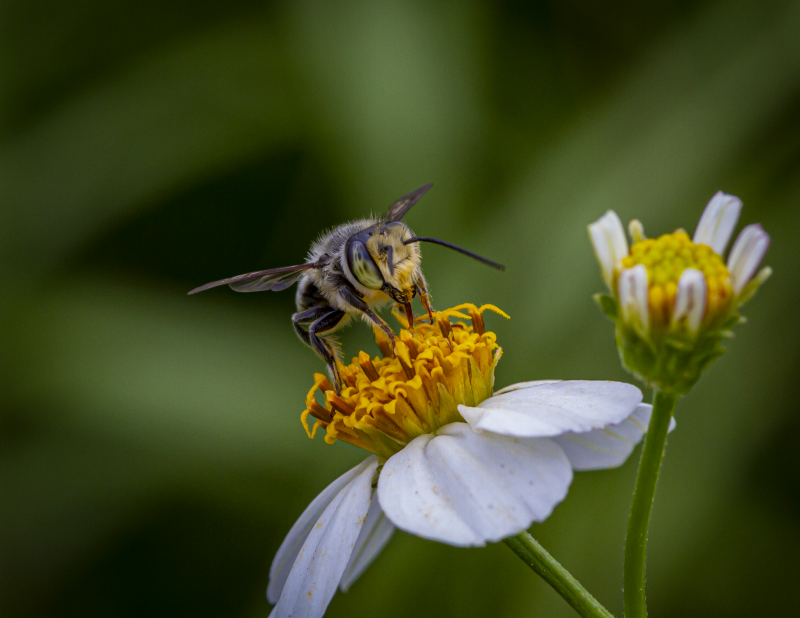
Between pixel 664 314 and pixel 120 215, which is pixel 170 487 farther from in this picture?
pixel 664 314

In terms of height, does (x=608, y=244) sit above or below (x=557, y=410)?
above

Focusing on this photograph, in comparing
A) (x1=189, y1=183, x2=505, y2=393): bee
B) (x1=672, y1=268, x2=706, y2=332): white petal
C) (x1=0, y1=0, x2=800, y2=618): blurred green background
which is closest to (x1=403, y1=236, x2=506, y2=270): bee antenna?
(x1=189, y1=183, x2=505, y2=393): bee

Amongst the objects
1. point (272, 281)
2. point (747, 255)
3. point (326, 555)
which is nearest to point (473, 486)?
point (326, 555)

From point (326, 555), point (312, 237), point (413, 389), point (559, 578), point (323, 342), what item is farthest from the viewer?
point (312, 237)

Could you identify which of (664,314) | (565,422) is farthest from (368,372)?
(664,314)

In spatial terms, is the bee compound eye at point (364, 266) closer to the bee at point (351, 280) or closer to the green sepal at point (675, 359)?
the bee at point (351, 280)

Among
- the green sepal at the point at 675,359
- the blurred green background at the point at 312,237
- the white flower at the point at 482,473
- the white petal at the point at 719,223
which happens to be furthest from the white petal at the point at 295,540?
the blurred green background at the point at 312,237

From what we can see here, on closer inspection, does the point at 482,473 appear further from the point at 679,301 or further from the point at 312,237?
the point at 312,237
